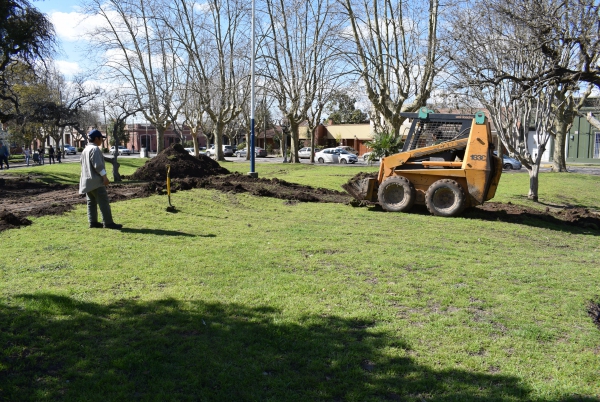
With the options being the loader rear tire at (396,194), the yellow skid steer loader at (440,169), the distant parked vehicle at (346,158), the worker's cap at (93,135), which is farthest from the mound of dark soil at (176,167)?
the distant parked vehicle at (346,158)

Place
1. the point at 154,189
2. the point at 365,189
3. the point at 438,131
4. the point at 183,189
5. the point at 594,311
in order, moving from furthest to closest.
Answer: the point at 183,189 < the point at 154,189 < the point at 365,189 < the point at 438,131 < the point at 594,311

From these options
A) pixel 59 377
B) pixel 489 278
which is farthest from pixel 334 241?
pixel 59 377

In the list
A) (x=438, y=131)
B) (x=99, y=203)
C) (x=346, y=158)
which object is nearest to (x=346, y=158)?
(x=346, y=158)

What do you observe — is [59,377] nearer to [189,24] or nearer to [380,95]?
[380,95]

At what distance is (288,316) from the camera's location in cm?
537

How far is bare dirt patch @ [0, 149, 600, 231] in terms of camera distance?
41.3ft

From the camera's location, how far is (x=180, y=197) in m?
14.1

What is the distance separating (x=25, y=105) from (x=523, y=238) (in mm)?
21514

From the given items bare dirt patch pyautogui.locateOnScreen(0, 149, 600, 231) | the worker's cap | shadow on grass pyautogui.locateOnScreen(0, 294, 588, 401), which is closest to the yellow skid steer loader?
bare dirt patch pyautogui.locateOnScreen(0, 149, 600, 231)

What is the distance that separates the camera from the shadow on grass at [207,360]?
153 inches

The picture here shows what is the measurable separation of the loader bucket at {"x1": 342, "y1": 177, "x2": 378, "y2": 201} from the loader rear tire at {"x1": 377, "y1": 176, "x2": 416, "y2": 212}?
0.38 m

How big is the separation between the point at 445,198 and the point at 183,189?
788 centimetres

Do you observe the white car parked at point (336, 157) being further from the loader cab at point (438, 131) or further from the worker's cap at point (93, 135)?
the worker's cap at point (93, 135)

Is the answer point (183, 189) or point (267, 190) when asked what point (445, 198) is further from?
point (183, 189)
